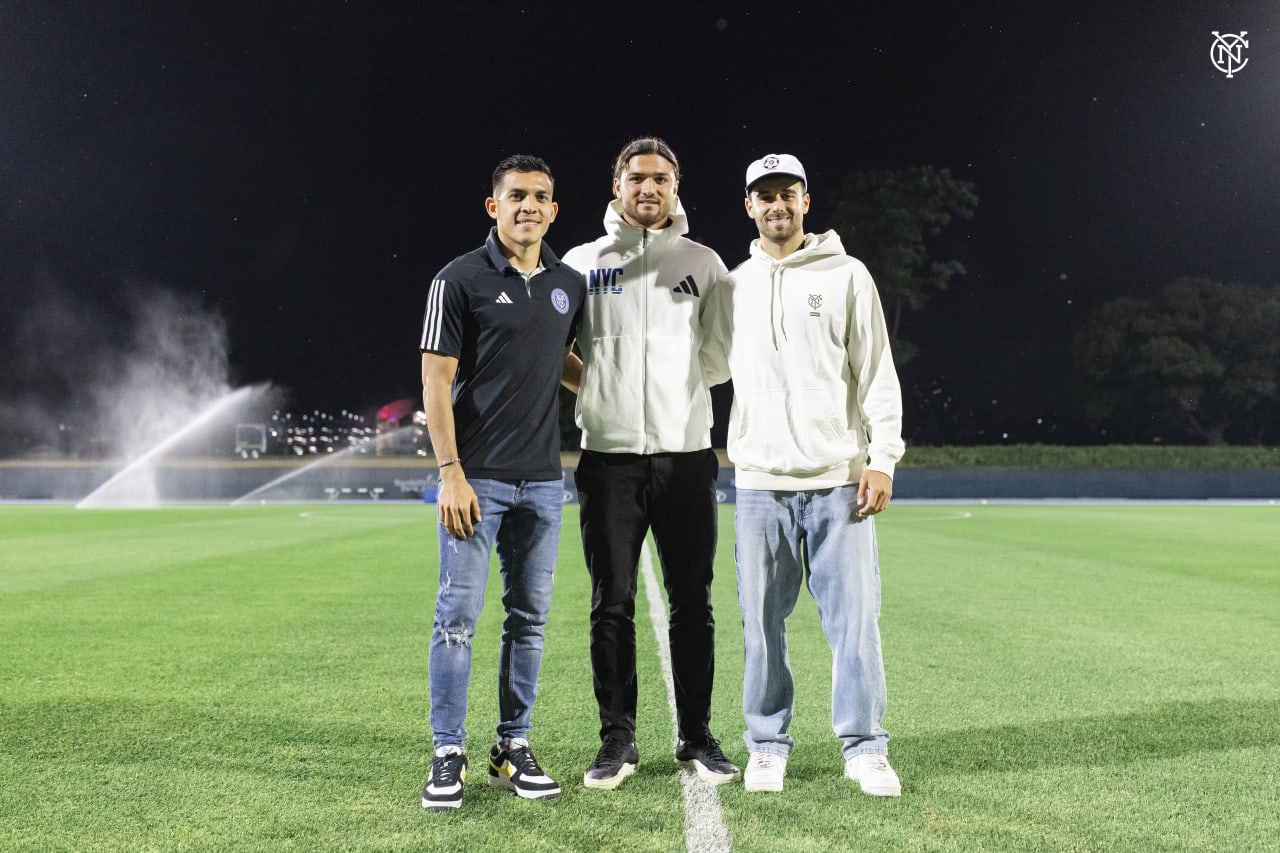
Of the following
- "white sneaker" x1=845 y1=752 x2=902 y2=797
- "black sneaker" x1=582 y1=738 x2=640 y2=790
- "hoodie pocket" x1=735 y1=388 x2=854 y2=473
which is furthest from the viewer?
"hoodie pocket" x1=735 y1=388 x2=854 y2=473

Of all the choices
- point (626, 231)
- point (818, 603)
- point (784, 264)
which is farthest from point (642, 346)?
point (818, 603)

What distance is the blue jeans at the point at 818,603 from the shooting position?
3.86m

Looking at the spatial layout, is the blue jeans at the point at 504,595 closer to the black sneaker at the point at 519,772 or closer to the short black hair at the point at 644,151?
the black sneaker at the point at 519,772

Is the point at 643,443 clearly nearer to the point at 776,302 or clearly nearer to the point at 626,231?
the point at 776,302

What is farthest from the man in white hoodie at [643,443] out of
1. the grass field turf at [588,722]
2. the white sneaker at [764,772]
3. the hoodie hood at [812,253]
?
the grass field turf at [588,722]

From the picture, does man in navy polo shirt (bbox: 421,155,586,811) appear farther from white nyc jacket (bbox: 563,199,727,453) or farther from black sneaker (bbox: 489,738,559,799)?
white nyc jacket (bbox: 563,199,727,453)

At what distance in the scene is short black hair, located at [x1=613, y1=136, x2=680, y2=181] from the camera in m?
3.99

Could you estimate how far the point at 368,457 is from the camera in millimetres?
41406

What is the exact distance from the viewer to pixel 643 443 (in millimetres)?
3928

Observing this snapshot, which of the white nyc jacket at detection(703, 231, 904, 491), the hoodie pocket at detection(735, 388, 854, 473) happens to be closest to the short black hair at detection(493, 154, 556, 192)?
the white nyc jacket at detection(703, 231, 904, 491)

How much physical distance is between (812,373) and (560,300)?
101 centimetres

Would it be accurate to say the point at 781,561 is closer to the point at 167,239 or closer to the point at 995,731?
the point at 995,731

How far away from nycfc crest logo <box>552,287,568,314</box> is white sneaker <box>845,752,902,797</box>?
2026mm

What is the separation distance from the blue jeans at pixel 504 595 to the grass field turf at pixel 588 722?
338mm
